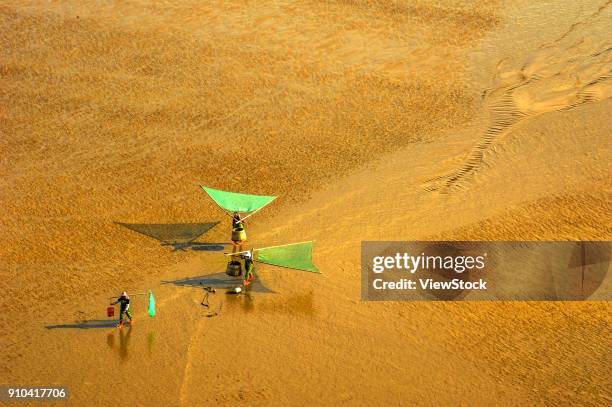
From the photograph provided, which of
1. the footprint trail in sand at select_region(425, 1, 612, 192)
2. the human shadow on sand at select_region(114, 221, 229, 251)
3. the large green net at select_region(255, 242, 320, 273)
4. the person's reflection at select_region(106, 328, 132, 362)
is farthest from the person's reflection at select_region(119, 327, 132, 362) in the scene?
the footprint trail in sand at select_region(425, 1, 612, 192)

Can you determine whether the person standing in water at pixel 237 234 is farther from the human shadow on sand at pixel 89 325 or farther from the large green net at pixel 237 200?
the human shadow on sand at pixel 89 325

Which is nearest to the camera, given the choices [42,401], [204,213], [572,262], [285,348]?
[42,401]

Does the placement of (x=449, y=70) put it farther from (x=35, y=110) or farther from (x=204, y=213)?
(x=35, y=110)

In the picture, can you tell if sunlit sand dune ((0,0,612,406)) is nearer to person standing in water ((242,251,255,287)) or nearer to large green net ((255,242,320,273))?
person standing in water ((242,251,255,287))

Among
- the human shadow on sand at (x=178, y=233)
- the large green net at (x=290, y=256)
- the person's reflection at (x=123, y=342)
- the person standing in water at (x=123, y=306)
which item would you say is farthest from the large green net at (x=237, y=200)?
the person's reflection at (x=123, y=342)

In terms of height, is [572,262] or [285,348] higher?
[572,262]

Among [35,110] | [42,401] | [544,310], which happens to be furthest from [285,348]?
[35,110]

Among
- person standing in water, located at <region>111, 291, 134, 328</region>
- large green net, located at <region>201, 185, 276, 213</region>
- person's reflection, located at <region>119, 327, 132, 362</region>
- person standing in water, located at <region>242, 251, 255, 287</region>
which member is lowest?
person's reflection, located at <region>119, 327, 132, 362</region>
